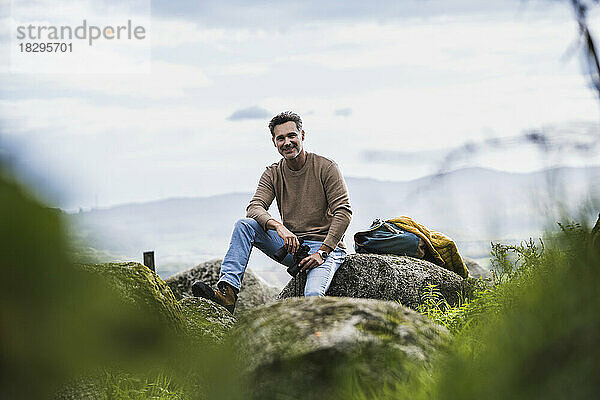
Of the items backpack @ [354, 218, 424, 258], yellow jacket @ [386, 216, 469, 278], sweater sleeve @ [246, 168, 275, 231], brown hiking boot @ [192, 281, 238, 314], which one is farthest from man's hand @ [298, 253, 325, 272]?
yellow jacket @ [386, 216, 469, 278]

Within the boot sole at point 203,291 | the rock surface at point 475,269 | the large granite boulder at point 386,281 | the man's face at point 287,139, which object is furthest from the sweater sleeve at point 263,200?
the rock surface at point 475,269

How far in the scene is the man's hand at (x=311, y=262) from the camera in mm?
5855

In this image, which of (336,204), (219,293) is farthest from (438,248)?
(219,293)

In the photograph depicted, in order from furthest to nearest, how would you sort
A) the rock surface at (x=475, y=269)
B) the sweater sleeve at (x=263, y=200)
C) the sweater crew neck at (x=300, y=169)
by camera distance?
the rock surface at (x=475, y=269) → the sweater crew neck at (x=300, y=169) → the sweater sleeve at (x=263, y=200)

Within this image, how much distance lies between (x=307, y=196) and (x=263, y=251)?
0.70 metres

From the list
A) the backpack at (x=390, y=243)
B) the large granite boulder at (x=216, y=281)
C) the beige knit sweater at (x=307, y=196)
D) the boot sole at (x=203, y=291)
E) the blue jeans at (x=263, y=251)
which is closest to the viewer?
the boot sole at (x=203, y=291)

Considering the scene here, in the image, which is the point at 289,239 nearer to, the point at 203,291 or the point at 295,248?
the point at 295,248

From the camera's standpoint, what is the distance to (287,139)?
6.19 meters

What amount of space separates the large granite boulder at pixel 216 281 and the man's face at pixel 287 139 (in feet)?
10.4

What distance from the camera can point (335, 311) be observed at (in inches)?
102

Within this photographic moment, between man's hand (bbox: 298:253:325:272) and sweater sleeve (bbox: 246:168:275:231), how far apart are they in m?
0.52

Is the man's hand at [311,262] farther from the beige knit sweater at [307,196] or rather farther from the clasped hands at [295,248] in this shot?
the beige knit sweater at [307,196]

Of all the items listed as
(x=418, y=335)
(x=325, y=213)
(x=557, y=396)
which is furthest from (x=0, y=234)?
(x=325, y=213)

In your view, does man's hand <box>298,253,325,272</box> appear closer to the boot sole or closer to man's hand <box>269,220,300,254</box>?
man's hand <box>269,220,300,254</box>
